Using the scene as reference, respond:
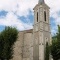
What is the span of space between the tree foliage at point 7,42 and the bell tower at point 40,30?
2914 cm

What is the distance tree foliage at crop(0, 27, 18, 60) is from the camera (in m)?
44.1

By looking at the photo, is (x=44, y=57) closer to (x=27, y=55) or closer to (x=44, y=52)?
(x=44, y=52)

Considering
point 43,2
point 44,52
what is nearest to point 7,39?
point 44,52

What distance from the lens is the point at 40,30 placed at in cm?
7688

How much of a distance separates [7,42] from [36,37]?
34145mm

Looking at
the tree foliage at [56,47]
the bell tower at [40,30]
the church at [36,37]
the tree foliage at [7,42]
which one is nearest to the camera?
the tree foliage at [7,42]

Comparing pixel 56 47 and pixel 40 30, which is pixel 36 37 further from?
pixel 56 47

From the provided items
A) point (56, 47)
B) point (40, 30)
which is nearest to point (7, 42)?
point (56, 47)

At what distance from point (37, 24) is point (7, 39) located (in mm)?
36123

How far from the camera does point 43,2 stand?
83.7 metres

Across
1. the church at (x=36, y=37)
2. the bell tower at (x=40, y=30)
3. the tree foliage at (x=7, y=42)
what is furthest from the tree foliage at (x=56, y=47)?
the church at (x=36, y=37)

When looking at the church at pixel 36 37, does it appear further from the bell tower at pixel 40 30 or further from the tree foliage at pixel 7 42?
the tree foliage at pixel 7 42

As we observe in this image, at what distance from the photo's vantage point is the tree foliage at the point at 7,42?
4406cm

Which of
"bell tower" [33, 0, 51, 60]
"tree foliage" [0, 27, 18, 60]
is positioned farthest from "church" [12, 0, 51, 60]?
"tree foliage" [0, 27, 18, 60]
